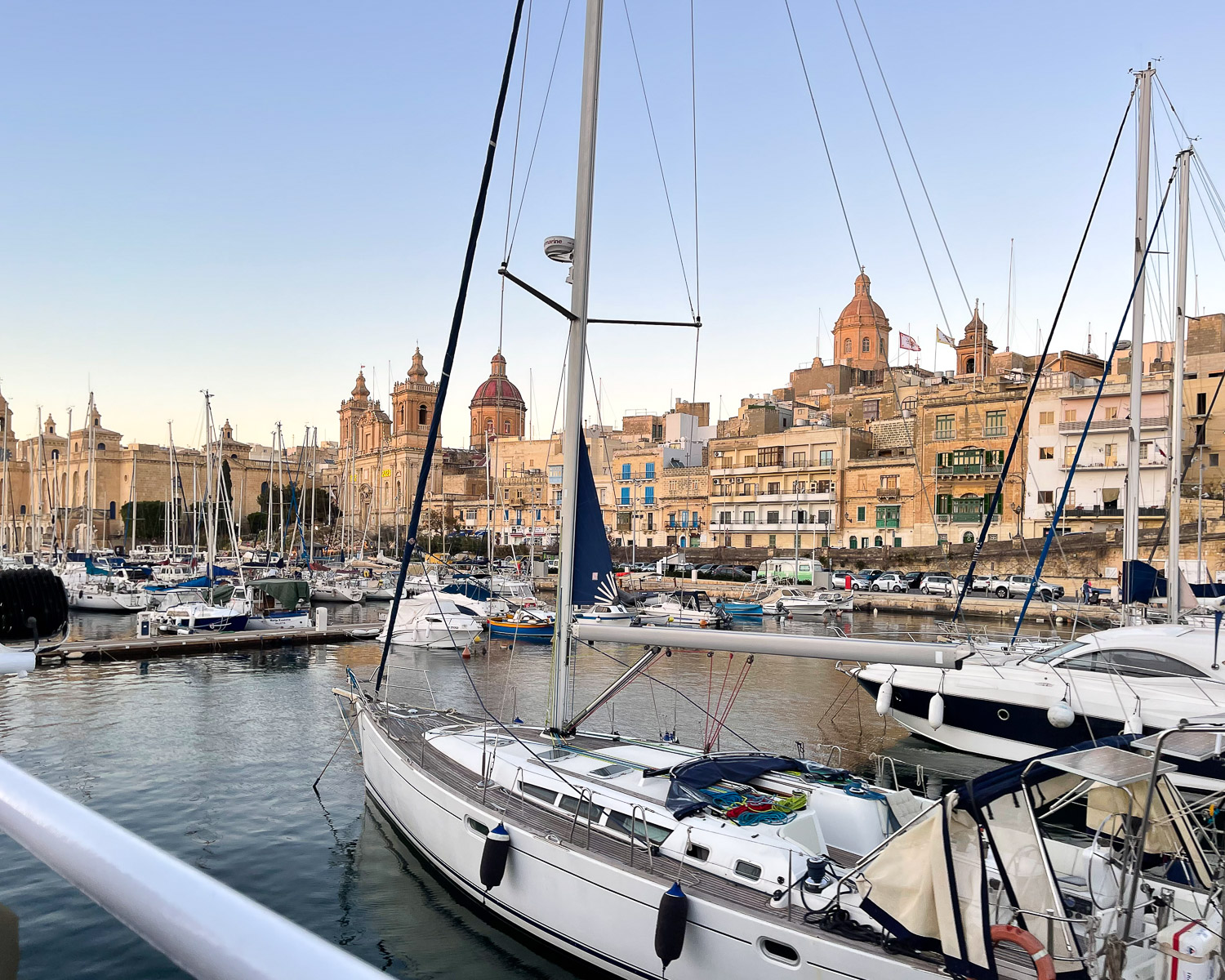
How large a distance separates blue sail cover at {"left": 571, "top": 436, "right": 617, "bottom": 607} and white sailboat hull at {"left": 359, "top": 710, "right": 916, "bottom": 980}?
2687 millimetres

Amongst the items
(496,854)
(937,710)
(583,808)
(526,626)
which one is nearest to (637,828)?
(583,808)

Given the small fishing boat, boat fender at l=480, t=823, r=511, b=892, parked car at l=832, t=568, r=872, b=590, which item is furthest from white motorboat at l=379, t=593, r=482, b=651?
parked car at l=832, t=568, r=872, b=590

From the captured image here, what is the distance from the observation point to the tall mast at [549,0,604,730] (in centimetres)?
1053

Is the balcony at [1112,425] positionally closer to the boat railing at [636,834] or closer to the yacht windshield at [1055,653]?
the yacht windshield at [1055,653]

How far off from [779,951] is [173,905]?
23.4 ft

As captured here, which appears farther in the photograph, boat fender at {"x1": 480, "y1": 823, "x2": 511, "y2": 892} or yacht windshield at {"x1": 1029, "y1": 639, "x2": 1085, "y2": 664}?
yacht windshield at {"x1": 1029, "y1": 639, "x2": 1085, "y2": 664}

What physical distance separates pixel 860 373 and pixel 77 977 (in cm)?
8385

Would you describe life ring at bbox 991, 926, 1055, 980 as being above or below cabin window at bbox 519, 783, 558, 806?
above

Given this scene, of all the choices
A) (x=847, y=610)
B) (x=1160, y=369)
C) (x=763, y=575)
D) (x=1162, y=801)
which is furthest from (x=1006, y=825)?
(x=1160, y=369)

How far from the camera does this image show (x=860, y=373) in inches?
3413

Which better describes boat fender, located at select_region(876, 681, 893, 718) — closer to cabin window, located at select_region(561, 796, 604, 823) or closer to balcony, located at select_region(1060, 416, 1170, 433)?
cabin window, located at select_region(561, 796, 604, 823)

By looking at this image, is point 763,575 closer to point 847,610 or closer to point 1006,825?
point 847,610

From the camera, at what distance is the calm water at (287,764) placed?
10.1 metres

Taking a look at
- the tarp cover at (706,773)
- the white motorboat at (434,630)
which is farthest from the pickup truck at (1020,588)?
the tarp cover at (706,773)
